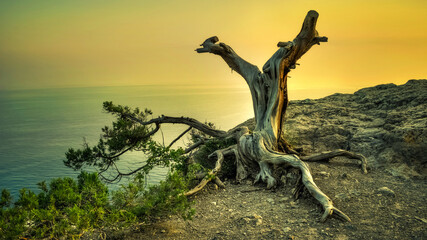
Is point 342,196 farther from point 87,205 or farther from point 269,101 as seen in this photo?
point 87,205

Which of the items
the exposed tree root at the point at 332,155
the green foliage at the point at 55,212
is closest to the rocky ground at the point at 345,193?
the exposed tree root at the point at 332,155

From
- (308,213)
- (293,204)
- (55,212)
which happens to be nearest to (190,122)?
(293,204)

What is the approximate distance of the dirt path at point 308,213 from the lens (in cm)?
494

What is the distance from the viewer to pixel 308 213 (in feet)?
18.3

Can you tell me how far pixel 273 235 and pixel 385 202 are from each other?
257 centimetres

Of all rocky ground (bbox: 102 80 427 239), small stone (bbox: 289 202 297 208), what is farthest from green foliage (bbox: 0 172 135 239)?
small stone (bbox: 289 202 297 208)

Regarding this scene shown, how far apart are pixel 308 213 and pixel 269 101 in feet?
11.9

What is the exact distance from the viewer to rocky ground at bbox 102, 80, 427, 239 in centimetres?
502

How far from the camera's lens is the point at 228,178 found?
782cm

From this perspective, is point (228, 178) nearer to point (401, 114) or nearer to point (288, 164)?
point (288, 164)

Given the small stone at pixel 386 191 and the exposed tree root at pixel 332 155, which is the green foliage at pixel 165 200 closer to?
the small stone at pixel 386 191

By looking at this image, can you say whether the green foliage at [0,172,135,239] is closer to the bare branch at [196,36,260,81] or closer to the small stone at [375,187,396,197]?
the small stone at [375,187,396,197]

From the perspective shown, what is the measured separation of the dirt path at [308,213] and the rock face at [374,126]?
0.89 metres

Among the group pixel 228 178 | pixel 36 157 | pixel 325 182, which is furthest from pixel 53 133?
pixel 325 182
